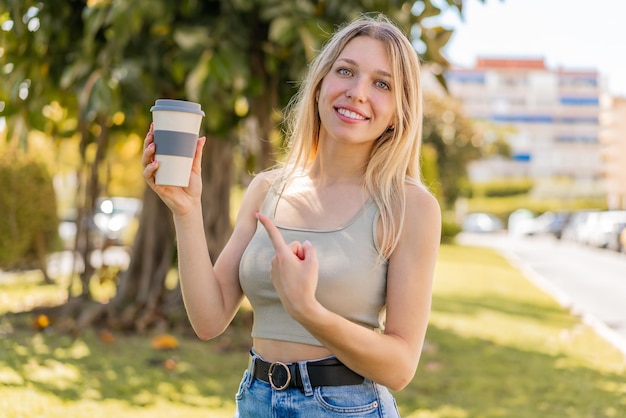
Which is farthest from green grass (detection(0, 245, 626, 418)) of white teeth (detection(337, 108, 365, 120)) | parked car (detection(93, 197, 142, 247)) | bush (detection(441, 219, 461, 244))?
bush (detection(441, 219, 461, 244))

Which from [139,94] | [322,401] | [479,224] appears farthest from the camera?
[479,224]

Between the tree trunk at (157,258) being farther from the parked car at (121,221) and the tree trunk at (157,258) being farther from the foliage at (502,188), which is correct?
the foliage at (502,188)

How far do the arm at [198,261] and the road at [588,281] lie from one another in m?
6.45

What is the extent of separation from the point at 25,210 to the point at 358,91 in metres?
8.96

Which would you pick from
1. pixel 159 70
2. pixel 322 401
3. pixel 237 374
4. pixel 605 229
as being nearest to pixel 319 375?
pixel 322 401

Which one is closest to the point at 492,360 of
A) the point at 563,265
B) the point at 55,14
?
the point at 55,14

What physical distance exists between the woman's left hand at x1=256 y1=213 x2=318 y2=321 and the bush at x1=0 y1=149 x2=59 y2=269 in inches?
350

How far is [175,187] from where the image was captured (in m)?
2.07

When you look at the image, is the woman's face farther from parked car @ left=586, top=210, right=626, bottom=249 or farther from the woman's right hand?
parked car @ left=586, top=210, right=626, bottom=249

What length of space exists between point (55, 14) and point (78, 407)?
3.11 m

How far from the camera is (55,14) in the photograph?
6445 mm

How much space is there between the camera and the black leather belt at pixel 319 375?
198cm

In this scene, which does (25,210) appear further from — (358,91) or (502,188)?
(502,188)

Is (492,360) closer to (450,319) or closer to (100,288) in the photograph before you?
(450,319)
